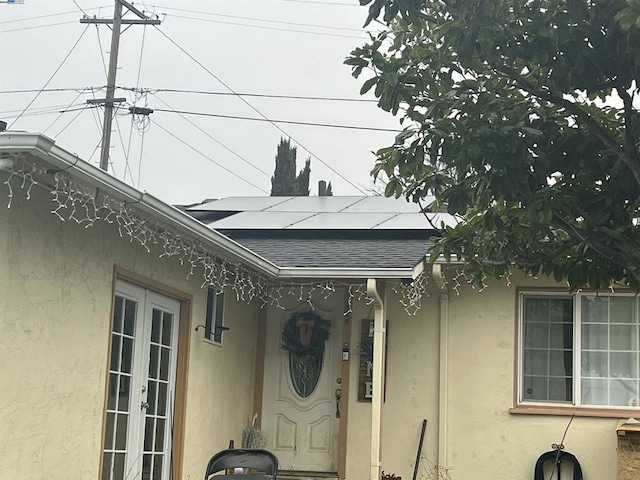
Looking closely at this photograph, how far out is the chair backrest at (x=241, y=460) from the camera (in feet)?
25.8

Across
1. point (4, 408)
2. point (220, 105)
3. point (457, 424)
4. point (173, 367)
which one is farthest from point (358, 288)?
point (220, 105)

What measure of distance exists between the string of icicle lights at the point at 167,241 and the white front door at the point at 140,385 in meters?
0.49

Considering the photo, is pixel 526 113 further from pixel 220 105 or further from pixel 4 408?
pixel 220 105

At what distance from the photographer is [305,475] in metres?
10.8

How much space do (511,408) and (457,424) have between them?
0.64 metres

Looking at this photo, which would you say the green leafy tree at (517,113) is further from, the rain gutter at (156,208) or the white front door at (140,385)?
the white front door at (140,385)

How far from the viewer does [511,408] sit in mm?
10469

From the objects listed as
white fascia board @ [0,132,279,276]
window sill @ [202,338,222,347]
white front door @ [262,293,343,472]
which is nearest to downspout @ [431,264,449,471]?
white front door @ [262,293,343,472]

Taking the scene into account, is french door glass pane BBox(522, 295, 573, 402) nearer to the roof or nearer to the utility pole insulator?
the roof

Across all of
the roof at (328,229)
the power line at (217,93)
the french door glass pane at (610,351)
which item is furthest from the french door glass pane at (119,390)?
the power line at (217,93)

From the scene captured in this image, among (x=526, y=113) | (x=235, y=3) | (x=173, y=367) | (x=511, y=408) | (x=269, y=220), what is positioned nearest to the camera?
(x=526, y=113)

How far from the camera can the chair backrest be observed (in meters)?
7.86

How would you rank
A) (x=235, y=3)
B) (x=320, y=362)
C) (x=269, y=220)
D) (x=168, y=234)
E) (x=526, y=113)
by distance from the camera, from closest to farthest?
(x=526, y=113) < (x=168, y=234) < (x=320, y=362) < (x=269, y=220) < (x=235, y=3)

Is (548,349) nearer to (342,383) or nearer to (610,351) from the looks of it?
(610,351)
